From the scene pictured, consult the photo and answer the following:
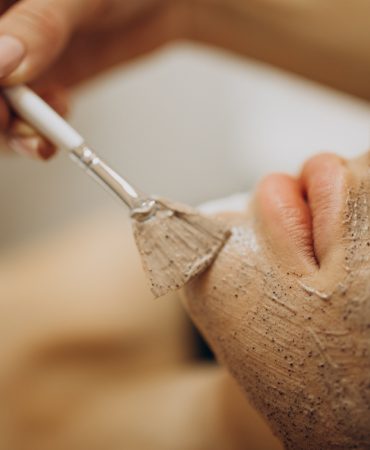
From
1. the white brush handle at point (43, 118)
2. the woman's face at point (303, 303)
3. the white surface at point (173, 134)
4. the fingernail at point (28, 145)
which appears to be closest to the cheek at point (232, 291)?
the woman's face at point (303, 303)

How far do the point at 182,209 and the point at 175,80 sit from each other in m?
1.11

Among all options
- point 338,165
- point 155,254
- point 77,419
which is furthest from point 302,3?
point 77,419

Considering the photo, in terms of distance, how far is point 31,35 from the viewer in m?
0.82

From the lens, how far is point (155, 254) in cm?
66

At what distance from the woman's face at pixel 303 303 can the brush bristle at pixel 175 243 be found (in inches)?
0.8

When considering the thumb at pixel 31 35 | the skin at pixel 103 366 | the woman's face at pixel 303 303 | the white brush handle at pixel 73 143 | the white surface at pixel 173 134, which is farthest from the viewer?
the white surface at pixel 173 134

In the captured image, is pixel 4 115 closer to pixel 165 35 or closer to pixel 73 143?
pixel 73 143

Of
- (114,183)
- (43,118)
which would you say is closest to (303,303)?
(114,183)

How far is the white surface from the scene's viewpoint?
1.61m

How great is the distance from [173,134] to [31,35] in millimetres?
887

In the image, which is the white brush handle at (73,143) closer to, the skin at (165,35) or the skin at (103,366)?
the skin at (165,35)

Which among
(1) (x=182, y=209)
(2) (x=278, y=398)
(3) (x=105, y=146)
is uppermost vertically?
(3) (x=105, y=146)

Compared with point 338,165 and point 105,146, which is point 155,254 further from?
point 105,146

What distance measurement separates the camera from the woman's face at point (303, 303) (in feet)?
1.86
